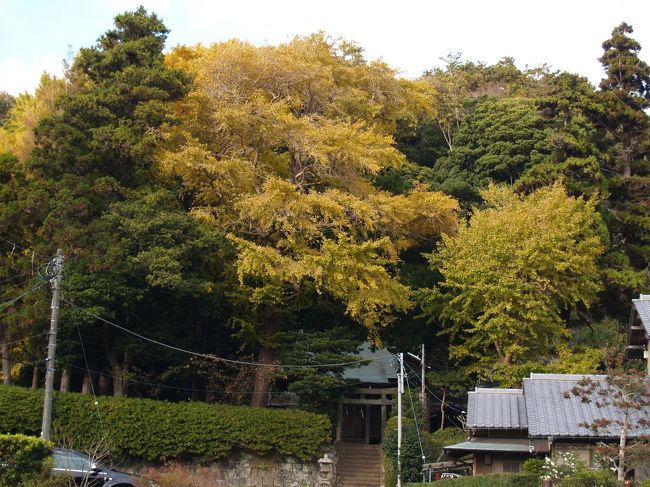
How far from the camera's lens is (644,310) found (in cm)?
2319

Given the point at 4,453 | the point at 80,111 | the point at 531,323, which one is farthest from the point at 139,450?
the point at 531,323

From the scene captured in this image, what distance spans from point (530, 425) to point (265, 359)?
38.3 ft

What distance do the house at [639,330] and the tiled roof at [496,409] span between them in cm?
362

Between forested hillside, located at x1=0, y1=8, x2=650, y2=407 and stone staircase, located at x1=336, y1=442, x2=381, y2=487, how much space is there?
10.8 ft

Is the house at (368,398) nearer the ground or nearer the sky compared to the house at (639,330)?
nearer the ground

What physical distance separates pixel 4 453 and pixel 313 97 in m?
19.4

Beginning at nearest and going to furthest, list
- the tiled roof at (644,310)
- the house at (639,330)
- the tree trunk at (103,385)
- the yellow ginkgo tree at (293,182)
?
1. the tiled roof at (644,310)
2. the house at (639,330)
3. the yellow ginkgo tree at (293,182)
4. the tree trunk at (103,385)

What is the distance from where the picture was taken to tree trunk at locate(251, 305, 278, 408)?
1204 inches

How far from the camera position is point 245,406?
2967cm

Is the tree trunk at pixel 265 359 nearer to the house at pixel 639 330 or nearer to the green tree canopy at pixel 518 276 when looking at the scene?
the green tree canopy at pixel 518 276

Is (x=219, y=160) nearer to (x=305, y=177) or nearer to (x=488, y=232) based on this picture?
(x=305, y=177)

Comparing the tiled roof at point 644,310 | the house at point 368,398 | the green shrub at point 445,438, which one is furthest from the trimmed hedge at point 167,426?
the tiled roof at point 644,310

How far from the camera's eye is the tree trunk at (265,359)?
30.6 m

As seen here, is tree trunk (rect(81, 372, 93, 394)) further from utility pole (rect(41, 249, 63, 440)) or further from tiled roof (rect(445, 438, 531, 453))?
tiled roof (rect(445, 438, 531, 453))
